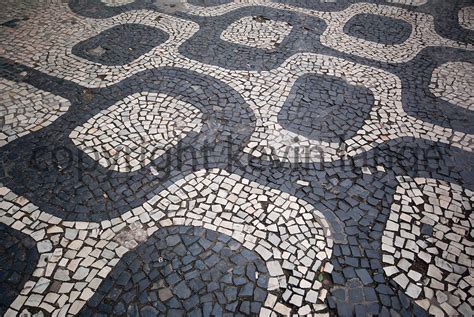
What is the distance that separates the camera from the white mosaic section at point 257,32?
7.97 meters

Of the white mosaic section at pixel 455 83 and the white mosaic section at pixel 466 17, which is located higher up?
the white mosaic section at pixel 466 17

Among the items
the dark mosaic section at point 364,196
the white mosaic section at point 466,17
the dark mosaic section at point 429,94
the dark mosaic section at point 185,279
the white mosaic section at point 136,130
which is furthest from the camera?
the white mosaic section at point 466,17

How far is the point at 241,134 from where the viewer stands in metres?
5.62

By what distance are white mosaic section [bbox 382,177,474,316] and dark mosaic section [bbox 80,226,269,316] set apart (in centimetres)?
166

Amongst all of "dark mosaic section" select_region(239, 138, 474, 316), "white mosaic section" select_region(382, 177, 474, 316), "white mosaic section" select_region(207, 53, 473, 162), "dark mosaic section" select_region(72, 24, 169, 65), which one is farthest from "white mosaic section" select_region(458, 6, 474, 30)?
"dark mosaic section" select_region(72, 24, 169, 65)

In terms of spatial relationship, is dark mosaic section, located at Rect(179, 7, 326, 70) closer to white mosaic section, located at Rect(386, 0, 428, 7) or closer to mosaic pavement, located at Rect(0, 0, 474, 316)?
mosaic pavement, located at Rect(0, 0, 474, 316)

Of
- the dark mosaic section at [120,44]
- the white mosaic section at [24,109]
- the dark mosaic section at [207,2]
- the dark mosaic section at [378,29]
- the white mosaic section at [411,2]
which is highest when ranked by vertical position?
the white mosaic section at [411,2]

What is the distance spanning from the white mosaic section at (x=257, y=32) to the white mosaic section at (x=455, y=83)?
3.51m

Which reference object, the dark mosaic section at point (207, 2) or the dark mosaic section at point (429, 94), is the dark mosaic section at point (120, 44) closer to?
the dark mosaic section at point (207, 2)

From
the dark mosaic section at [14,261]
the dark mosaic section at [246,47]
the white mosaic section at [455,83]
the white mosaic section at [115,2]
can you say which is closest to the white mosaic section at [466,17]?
the white mosaic section at [455,83]

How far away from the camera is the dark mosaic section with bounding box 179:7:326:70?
24.1ft

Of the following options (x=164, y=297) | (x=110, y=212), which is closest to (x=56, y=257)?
(x=110, y=212)

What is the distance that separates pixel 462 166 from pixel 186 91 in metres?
4.83

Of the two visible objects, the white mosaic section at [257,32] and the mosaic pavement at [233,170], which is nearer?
the mosaic pavement at [233,170]
